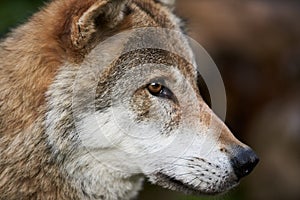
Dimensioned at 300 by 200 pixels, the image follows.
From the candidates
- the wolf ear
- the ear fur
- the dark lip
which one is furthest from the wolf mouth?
the ear fur

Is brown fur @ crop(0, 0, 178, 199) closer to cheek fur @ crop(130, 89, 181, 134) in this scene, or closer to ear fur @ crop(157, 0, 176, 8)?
cheek fur @ crop(130, 89, 181, 134)

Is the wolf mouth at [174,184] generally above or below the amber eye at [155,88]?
below

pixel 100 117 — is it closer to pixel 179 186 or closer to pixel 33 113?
pixel 33 113

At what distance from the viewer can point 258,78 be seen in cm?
1010

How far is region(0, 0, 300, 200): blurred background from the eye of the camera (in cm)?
970

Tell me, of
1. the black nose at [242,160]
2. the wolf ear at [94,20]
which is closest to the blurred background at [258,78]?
the black nose at [242,160]

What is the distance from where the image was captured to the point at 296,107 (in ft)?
32.5

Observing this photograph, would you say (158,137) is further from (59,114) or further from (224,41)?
(224,41)

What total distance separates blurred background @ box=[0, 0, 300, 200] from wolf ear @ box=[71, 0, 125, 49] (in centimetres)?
475

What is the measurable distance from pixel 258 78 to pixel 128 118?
546 centimetres

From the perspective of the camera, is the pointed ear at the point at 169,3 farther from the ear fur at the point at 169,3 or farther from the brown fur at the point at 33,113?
A: the brown fur at the point at 33,113

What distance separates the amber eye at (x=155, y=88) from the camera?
16.2 ft

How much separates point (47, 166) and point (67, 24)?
90 centimetres

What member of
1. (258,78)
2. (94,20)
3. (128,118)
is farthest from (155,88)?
(258,78)
